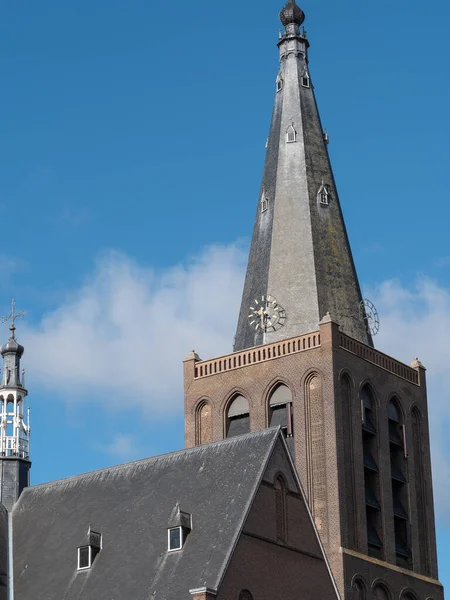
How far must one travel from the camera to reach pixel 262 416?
71312 mm

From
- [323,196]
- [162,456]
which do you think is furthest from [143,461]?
[323,196]

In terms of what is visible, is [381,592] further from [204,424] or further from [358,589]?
[204,424]

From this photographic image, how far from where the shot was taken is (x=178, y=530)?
56625mm

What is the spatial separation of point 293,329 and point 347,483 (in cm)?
872

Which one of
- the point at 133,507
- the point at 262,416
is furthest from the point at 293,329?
the point at 133,507

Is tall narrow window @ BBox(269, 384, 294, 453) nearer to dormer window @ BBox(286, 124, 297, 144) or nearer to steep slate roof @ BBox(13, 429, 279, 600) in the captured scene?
steep slate roof @ BBox(13, 429, 279, 600)

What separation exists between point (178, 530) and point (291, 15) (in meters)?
34.8

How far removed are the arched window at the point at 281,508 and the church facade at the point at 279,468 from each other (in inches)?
3.4

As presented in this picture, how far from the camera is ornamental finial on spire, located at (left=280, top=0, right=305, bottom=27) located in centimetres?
8206

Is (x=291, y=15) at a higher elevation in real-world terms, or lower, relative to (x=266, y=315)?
higher

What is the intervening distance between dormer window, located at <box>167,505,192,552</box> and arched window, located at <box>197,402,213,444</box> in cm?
1626

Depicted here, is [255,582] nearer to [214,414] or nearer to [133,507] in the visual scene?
[133,507]

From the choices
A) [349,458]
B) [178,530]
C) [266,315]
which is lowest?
[178,530]

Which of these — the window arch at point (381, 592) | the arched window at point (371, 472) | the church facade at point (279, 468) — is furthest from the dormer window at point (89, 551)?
the arched window at point (371, 472)
